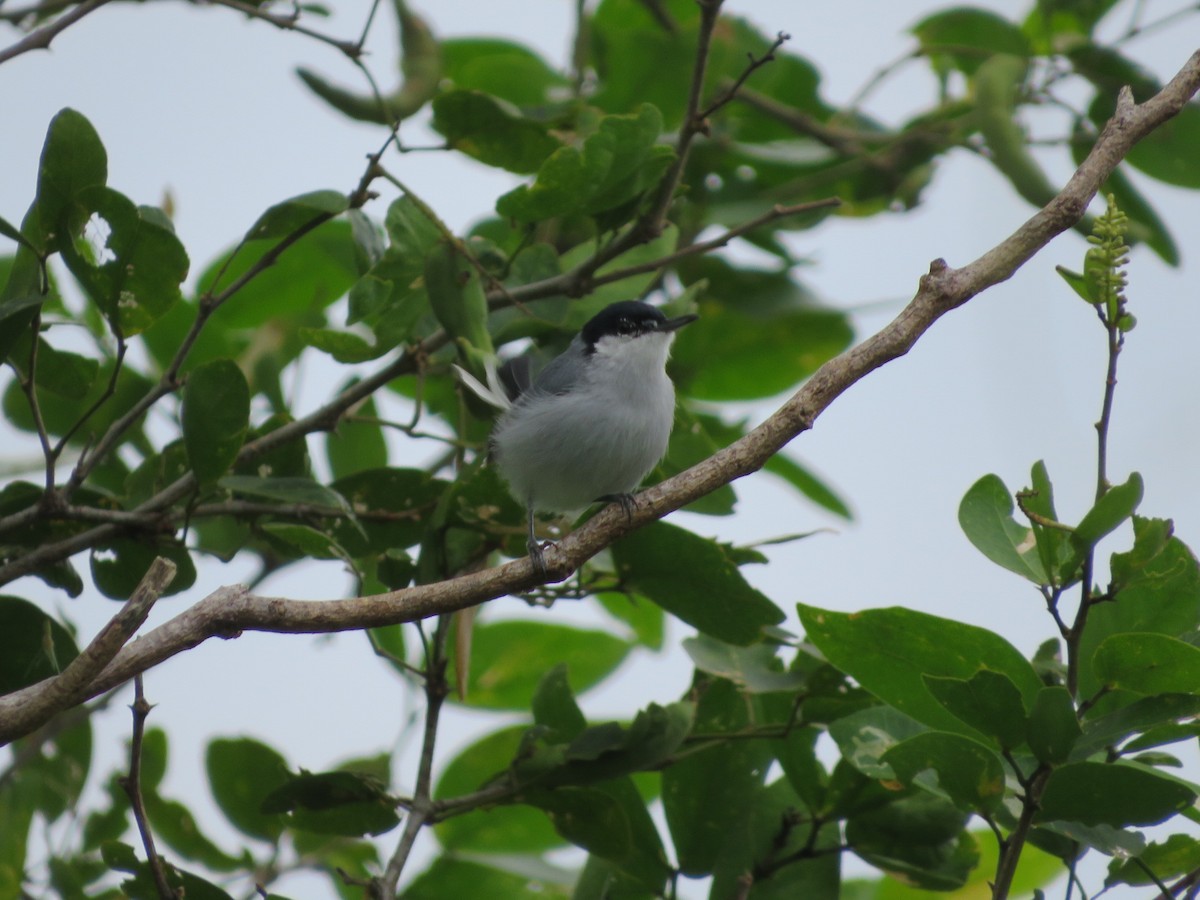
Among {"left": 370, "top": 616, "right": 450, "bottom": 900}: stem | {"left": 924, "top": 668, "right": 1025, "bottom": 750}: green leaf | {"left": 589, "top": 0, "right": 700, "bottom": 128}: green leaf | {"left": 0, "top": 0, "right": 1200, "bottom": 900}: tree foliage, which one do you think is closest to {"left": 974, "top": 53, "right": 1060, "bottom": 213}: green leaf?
{"left": 0, "top": 0, "right": 1200, "bottom": 900}: tree foliage

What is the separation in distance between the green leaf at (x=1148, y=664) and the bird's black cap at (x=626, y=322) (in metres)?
1.47

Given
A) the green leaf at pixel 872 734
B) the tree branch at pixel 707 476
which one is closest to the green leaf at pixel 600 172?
the tree branch at pixel 707 476

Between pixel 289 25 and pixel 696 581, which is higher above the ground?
pixel 289 25

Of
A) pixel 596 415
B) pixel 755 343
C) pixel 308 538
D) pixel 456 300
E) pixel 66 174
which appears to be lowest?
pixel 308 538

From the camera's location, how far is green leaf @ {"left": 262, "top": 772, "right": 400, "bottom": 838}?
2.48 metres

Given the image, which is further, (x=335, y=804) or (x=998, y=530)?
(x=335, y=804)

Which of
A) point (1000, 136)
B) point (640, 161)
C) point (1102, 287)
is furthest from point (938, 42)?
point (1102, 287)

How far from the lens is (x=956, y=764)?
79.0 inches

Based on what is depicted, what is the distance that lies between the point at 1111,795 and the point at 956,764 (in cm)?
23

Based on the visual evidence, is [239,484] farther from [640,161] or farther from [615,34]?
[615,34]

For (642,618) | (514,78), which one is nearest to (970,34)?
(514,78)

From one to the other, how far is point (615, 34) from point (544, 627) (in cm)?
171

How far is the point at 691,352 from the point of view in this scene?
12.6ft

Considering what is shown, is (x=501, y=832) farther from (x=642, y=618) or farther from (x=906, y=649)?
(x=906, y=649)
